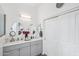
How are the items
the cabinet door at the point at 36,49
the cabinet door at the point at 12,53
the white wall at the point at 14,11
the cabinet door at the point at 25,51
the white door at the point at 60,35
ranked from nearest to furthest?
the white door at the point at 60,35 < the cabinet door at the point at 12,53 < the cabinet door at the point at 25,51 < the white wall at the point at 14,11 < the cabinet door at the point at 36,49

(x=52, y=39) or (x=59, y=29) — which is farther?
(x=52, y=39)

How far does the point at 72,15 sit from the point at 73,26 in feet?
0.90

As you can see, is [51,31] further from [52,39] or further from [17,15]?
[17,15]

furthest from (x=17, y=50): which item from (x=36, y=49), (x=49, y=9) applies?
(x=49, y=9)

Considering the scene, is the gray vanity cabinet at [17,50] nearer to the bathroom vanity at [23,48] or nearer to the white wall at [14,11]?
the bathroom vanity at [23,48]

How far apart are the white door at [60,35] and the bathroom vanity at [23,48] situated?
0.30 meters

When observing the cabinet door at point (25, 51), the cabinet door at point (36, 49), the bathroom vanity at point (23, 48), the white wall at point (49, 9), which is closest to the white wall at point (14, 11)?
the white wall at point (49, 9)

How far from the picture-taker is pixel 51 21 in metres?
2.77

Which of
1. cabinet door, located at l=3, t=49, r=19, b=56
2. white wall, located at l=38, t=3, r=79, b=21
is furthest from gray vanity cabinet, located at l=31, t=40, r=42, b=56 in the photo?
white wall, located at l=38, t=3, r=79, b=21

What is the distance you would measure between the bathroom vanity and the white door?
0.30 meters

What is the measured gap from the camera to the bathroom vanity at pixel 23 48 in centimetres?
212

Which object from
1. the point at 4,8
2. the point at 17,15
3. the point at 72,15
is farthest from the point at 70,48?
the point at 4,8

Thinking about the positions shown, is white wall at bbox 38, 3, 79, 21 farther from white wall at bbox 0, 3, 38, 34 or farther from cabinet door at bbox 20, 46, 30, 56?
cabinet door at bbox 20, 46, 30, 56

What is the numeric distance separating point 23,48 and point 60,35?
4.00 feet
